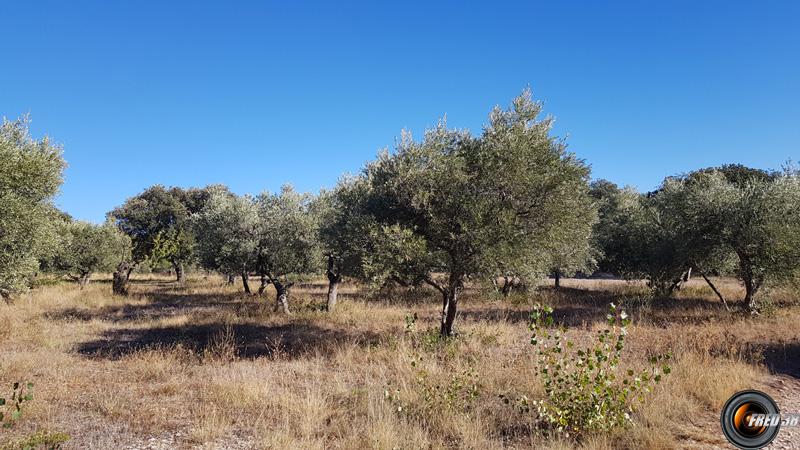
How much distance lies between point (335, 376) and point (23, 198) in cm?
1025

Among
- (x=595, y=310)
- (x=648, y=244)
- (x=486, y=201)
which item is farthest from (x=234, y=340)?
(x=648, y=244)

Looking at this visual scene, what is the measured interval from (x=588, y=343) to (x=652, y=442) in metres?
8.94

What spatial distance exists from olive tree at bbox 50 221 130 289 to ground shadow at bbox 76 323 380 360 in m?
22.2

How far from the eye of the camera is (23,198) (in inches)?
459

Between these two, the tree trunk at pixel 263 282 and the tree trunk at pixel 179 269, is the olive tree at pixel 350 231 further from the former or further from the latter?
the tree trunk at pixel 179 269

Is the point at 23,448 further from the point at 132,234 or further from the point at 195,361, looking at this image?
the point at 132,234

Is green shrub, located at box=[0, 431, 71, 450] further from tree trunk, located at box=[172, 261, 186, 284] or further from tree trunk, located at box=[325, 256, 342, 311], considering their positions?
tree trunk, located at box=[172, 261, 186, 284]

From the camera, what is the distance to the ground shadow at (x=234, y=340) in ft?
47.6

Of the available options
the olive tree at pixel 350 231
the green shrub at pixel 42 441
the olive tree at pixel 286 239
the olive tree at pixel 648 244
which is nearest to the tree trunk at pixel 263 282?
the olive tree at pixel 286 239

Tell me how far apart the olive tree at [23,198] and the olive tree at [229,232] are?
10.2 m

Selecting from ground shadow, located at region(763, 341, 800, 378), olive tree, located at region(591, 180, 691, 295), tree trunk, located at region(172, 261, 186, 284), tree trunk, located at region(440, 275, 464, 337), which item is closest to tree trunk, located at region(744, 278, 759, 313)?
olive tree, located at region(591, 180, 691, 295)

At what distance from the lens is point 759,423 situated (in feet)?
19.1

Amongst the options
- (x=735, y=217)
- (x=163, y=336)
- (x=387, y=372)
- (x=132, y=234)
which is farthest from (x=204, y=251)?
(x=132, y=234)

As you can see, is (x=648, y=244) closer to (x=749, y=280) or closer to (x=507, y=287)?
(x=749, y=280)
